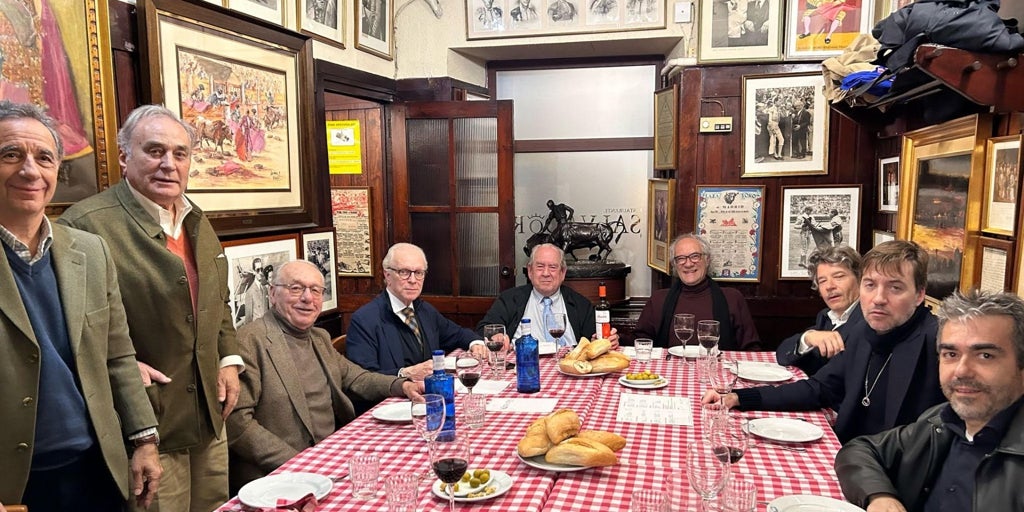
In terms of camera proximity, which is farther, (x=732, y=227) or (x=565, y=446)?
(x=732, y=227)

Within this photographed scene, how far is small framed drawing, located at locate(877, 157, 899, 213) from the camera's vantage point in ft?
13.5

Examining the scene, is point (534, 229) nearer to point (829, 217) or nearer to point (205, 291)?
point (829, 217)

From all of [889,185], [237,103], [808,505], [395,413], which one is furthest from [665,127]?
[808,505]

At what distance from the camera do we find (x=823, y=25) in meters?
4.45

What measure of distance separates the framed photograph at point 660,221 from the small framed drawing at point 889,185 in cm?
137

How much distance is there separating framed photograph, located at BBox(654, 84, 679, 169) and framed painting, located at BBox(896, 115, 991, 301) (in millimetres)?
1594

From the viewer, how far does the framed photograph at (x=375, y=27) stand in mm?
4516

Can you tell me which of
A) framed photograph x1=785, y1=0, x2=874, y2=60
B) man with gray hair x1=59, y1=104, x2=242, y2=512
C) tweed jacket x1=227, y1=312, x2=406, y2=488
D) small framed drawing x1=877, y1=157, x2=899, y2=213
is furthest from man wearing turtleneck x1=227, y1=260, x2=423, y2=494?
framed photograph x1=785, y1=0, x2=874, y2=60

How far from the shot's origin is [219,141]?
3131 mm

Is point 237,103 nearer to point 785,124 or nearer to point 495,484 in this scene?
point 495,484

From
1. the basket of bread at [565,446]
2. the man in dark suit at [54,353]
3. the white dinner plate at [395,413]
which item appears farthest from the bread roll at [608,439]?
the man in dark suit at [54,353]

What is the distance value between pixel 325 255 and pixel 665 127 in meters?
2.74

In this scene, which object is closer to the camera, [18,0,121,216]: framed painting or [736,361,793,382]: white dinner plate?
[18,0,121,216]: framed painting

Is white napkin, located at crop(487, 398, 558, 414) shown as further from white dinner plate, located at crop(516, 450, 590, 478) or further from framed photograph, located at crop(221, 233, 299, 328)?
framed photograph, located at crop(221, 233, 299, 328)
